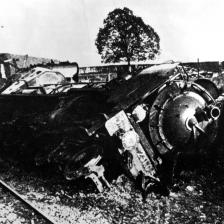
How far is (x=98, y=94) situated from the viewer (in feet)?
26.0

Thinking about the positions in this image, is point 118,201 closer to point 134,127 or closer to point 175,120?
point 134,127

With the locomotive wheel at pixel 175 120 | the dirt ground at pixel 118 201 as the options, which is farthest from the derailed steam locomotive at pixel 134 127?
the dirt ground at pixel 118 201

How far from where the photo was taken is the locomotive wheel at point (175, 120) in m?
6.54

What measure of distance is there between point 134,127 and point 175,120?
885 mm

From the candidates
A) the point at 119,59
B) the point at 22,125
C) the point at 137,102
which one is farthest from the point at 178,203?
the point at 119,59

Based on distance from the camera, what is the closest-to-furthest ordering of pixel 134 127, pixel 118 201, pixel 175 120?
pixel 118 201 < pixel 134 127 < pixel 175 120

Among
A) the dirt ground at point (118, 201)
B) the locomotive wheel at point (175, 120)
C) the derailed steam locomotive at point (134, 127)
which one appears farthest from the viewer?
the locomotive wheel at point (175, 120)

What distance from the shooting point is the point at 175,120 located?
6.52 metres

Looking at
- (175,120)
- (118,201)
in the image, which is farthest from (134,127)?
(118,201)

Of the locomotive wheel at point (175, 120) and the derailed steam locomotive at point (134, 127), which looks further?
the locomotive wheel at point (175, 120)

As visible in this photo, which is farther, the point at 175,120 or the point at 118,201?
the point at 175,120

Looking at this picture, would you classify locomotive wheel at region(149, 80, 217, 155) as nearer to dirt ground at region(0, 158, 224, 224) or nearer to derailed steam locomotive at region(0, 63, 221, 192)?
derailed steam locomotive at region(0, 63, 221, 192)

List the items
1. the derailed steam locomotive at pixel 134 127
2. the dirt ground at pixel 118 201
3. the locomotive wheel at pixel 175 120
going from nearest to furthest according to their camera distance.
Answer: the dirt ground at pixel 118 201 → the derailed steam locomotive at pixel 134 127 → the locomotive wheel at pixel 175 120

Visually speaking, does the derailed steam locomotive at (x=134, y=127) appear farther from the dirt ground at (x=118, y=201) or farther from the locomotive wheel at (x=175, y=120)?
the dirt ground at (x=118, y=201)
